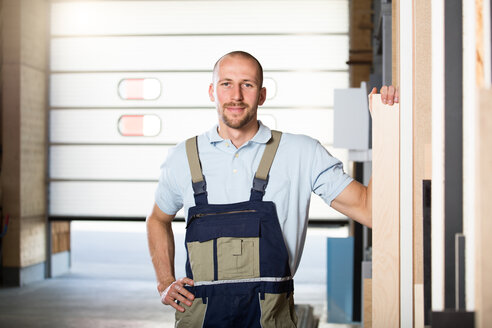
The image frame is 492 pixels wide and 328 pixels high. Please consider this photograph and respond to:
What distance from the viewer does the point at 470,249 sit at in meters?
0.80

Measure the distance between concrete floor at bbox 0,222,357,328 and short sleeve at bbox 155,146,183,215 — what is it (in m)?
2.78

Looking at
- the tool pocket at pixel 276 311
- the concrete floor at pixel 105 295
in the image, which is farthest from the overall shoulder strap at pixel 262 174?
the concrete floor at pixel 105 295

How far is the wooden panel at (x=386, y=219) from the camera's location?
1395 millimetres

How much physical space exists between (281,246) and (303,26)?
4899 millimetres

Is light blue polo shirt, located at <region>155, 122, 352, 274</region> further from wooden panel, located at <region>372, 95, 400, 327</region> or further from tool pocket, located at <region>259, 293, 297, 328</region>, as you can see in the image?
wooden panel, located at <region>372, 95, 400, 327</region>

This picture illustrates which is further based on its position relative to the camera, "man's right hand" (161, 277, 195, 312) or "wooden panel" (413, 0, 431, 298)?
"man's right hand" (161, 277, 195, 312)

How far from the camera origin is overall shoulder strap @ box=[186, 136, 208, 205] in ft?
5.90

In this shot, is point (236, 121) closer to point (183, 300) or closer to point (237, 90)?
point (237, 90)

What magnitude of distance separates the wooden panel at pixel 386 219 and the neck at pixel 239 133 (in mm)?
602

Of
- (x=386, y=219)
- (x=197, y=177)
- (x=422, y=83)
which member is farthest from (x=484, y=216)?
(x=197, y=177)

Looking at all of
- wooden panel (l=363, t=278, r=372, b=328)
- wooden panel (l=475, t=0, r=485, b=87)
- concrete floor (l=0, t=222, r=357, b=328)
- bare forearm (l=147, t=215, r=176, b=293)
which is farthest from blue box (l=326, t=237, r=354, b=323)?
wooden panel (l=475, t=0, r=485, b=87)

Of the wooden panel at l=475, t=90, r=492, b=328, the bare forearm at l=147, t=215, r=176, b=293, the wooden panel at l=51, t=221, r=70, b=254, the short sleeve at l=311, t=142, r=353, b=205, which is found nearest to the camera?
the wooden panel at l=475, t=90, r=492, b=328

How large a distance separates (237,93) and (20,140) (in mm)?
5009

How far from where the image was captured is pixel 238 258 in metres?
1.72
